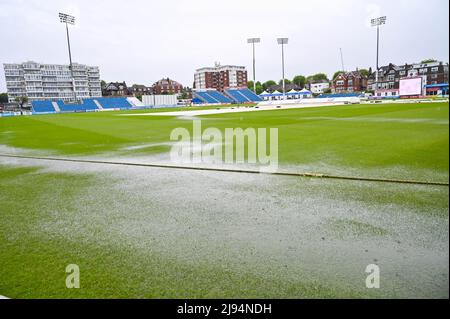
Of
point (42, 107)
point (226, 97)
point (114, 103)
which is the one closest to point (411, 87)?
point (226, 97)

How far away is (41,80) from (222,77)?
3109 inches

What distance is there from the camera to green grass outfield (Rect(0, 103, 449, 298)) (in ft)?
10.7

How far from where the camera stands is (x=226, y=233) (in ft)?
15.1

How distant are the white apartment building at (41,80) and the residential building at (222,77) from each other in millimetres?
57416

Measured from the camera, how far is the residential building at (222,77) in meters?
162

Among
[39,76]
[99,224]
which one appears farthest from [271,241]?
[39,76]

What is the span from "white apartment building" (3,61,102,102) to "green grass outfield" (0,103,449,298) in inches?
4886

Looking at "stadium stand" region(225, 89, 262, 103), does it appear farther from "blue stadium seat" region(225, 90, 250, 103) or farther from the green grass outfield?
the green grass outfield

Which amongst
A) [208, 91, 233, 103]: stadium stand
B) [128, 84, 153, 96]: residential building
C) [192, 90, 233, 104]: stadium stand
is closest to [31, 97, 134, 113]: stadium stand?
[192, 90, 233, 104]: stadium stand

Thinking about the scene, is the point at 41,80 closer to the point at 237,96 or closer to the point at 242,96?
the point at 237,96
